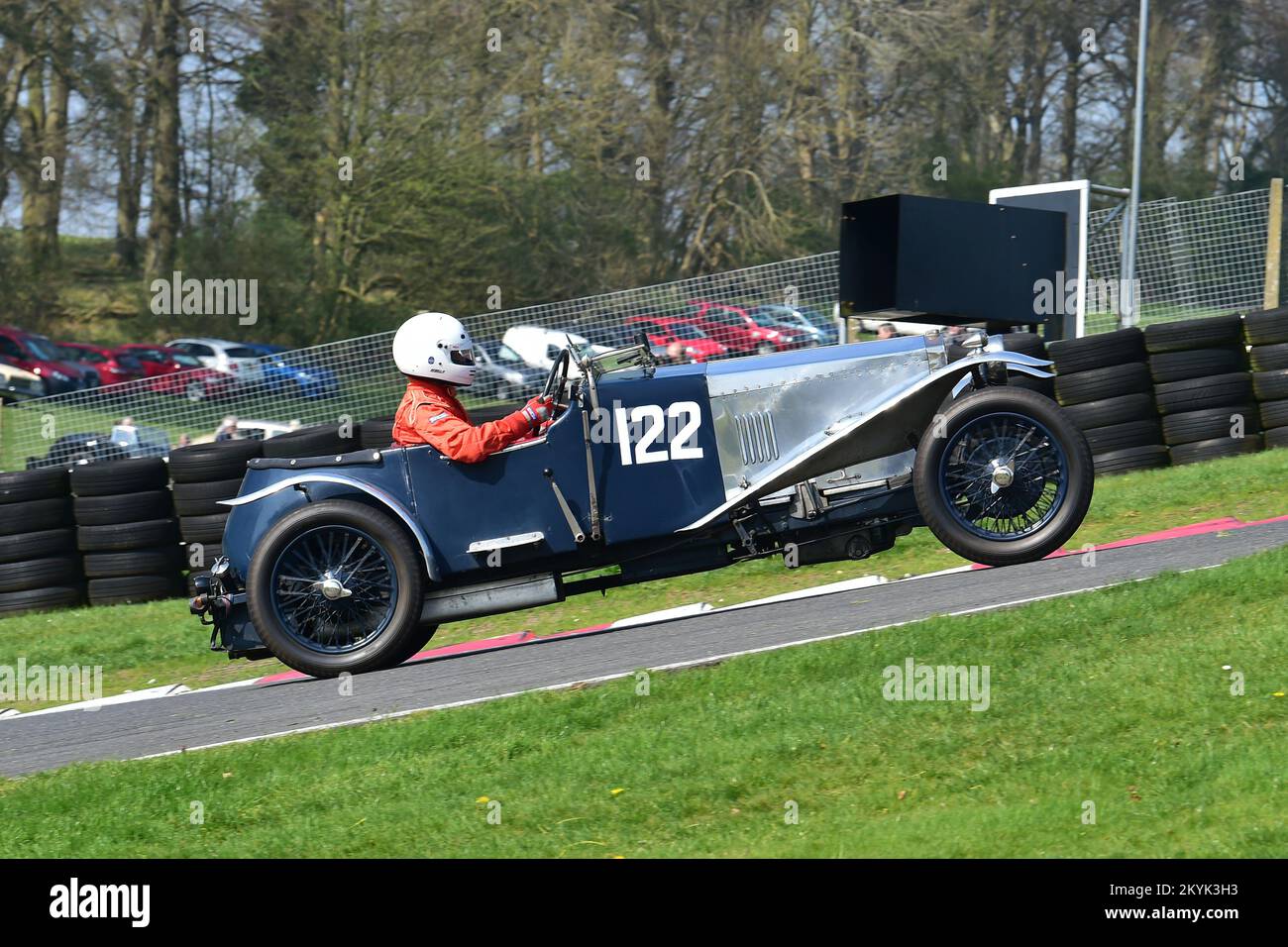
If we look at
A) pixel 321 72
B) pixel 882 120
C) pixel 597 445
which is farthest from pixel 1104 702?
pixel 882 120

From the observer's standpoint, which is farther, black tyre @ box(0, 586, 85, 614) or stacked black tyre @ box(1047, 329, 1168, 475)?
black tyre @ box(0, 586, 85, 614)

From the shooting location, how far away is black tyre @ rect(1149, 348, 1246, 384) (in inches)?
499

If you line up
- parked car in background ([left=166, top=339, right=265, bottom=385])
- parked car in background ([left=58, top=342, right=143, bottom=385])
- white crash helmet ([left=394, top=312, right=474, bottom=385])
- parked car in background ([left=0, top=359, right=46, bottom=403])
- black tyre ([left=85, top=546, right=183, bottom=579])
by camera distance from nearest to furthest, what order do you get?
1. white crash helmet ([left=394, top=312, right=474, bottom=385])
2. black tyre ([left=85, top=546, right=183, bottom=579])
3. parked car in background ([left=0, top=359, right=46, bottom=403])
4. parked car in background ([left=58, top=342, right=143, bottom=385])
5. parked car in background ([left=166, top=339, right=265, bottom=385])

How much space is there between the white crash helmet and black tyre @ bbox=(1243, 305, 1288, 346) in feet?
25.5

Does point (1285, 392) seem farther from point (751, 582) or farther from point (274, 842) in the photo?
point (274, 842)

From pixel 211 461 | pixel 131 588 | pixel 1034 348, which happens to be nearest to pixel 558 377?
pixel 1034 348

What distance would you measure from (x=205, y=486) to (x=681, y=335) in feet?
15.1

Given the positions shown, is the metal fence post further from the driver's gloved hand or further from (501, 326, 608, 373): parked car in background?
the driver's gloved hand

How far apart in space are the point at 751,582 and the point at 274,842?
631 cm

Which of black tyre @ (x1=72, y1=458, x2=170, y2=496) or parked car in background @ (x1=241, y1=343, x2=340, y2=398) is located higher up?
parked car in background @ (x1=241, y1=343, x2=340, y2=398)

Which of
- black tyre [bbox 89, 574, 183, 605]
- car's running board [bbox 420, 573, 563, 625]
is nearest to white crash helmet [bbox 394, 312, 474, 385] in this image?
car's running board [bbox 420, 573, 563, 625]

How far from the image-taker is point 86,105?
36562 mm

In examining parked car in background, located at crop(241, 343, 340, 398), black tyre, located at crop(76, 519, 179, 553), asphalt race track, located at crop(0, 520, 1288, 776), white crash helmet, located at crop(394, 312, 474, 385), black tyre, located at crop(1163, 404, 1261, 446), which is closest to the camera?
asphalt race track, located at crop(0, 520, 1288, 776)

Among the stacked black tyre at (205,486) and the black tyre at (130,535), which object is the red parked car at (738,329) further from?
the black tyre at (130,535)
